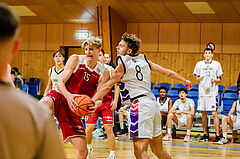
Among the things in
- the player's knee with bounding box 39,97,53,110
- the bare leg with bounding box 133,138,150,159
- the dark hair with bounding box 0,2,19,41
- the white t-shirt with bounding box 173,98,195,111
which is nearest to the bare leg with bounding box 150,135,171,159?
the bare leg with bounding box 133,138,150,159

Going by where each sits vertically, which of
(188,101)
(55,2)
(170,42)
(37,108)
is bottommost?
(188,101)

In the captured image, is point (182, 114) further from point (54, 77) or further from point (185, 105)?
point (54, 77)

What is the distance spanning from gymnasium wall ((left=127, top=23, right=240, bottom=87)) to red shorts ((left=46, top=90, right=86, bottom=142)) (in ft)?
34.8

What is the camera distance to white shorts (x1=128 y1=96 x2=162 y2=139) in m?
3.79

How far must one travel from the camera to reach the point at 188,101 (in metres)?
9.84

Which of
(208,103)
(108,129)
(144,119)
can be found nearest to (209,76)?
(208,103)

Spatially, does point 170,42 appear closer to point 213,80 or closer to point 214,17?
point 214,17

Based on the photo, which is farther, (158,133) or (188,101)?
(188,101)

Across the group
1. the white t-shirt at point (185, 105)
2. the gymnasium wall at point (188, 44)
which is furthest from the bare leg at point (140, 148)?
the gymnasium wall at point (188, 44)

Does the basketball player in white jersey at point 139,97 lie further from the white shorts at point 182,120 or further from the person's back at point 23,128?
the white shorts at point 182,120

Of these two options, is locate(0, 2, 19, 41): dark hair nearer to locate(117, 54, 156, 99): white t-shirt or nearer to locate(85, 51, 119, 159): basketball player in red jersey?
locate(117, 54, 156, 99): white t-shirt

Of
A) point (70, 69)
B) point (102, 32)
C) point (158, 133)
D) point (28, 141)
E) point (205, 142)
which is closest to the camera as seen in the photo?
point (28, 141)

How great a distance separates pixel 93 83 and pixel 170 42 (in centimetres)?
1061

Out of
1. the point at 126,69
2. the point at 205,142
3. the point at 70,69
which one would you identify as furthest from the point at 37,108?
the point at 205,142
